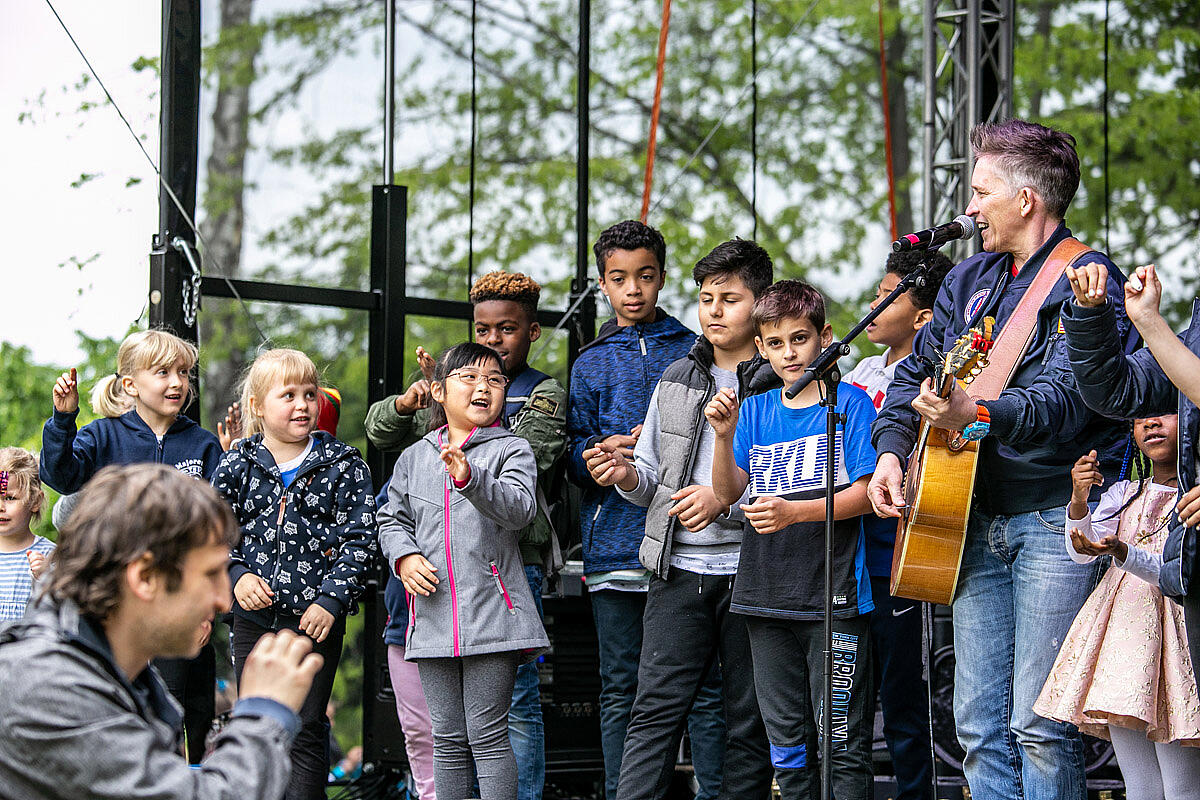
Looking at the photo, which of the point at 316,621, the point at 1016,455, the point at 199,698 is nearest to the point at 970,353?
the point at 1016,455

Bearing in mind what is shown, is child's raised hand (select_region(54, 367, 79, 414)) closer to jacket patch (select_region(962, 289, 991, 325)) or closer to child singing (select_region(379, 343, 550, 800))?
child singing (select_region(379, 343, 550, 800))

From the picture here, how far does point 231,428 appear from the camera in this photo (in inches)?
177

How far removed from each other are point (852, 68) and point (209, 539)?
1198cm

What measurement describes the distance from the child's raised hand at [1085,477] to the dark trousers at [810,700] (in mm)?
703

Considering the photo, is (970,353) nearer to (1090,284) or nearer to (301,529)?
(1090,284)

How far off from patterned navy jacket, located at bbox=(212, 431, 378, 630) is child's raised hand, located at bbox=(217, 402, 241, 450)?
463mm

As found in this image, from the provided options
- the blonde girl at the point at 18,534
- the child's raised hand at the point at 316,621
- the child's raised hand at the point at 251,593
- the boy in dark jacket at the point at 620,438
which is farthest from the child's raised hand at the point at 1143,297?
the blonde girl at the point at 18,534

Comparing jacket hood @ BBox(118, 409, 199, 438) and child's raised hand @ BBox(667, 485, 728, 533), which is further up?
jacket hood @ BBox(118, 409, 199, 438)

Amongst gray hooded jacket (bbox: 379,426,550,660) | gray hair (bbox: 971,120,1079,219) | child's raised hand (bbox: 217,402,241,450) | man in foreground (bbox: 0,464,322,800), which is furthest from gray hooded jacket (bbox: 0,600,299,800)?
child's raised hand (bbox: 217,402,241,450)

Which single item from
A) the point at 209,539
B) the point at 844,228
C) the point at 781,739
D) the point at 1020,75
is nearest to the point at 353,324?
the point at 844,228

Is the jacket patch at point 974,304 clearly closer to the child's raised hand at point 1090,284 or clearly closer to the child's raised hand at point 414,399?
the child's raised hand at point 1090,284

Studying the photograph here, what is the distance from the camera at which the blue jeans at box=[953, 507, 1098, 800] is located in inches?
118

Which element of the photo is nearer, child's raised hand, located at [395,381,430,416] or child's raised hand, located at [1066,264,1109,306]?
child's raised hand, located at [1066,264,1109,306]

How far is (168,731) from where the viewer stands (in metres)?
1.95
